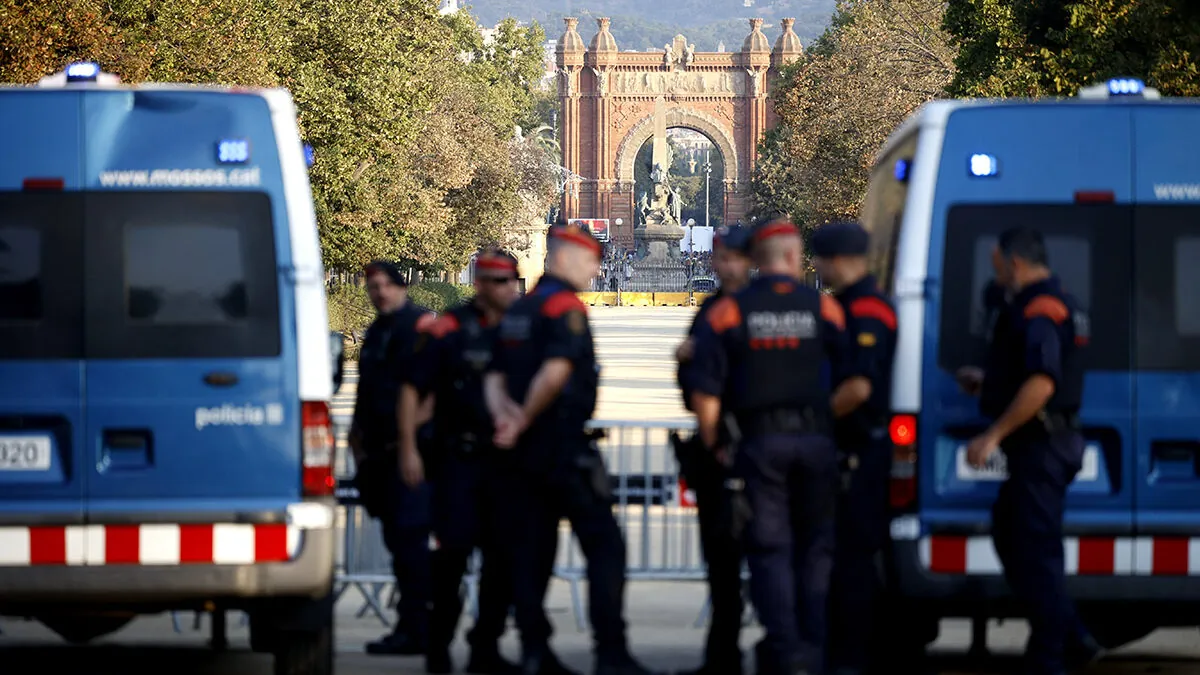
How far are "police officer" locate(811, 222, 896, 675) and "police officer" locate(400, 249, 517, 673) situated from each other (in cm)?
135

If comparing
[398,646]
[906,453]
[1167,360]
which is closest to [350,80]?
[398,646]

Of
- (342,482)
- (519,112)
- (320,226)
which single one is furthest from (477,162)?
(342,482)

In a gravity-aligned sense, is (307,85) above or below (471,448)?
above

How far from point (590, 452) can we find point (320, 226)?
32.9 m

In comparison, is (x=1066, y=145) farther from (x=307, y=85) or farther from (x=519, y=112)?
(x=519, y=112)

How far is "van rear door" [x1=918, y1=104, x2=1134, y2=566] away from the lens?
25.2 feet

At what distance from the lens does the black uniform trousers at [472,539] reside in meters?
8.02

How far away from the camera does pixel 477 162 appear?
55.2m

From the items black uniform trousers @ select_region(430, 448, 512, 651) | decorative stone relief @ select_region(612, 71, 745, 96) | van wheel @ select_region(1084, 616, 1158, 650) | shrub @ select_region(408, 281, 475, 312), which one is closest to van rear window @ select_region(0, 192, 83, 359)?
black uniform trousers @ select_region(430, 448, 512, 651)

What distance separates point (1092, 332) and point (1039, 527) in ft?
2.93

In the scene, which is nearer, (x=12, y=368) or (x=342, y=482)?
(x=12, y=368)

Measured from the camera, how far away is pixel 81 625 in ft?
28.2

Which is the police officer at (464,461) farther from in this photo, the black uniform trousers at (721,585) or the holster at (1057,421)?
the holster at (1057,421)

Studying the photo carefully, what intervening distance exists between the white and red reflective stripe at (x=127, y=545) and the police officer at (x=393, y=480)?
5.87ft
